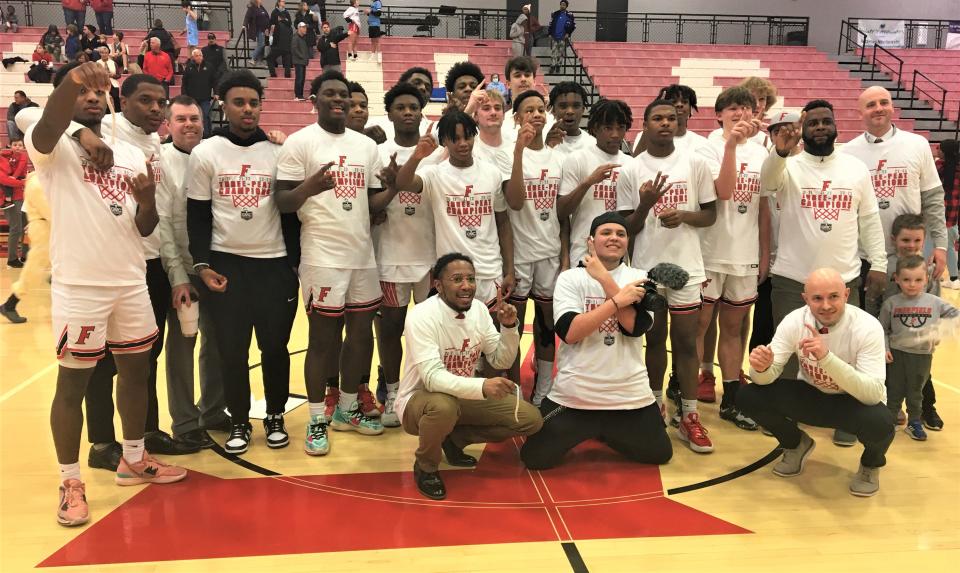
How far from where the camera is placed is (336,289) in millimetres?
4055

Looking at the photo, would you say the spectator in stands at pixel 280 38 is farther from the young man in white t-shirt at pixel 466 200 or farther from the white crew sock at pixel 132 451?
the white crew sock at pixel 132 451

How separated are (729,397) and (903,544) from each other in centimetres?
160

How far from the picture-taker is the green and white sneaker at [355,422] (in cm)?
448

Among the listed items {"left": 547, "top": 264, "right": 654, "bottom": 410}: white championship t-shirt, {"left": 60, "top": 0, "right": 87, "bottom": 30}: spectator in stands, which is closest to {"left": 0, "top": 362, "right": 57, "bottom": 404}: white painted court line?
{"left": 547, "top": 264, "right": 654, "bottom": 410}: white championship t-shirt

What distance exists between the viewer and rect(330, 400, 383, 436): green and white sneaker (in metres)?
4.48

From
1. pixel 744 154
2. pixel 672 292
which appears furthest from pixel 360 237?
pixel 744 154

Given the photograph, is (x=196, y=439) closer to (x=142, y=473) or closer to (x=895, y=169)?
(x=142, y=473)

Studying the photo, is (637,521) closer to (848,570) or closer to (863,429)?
(848,570)

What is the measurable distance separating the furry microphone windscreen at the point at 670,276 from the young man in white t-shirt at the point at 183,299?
2.57m

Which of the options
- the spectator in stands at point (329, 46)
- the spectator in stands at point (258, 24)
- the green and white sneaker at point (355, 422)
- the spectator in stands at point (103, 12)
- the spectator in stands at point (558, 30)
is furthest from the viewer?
the spectator in stands at point (558, 30)

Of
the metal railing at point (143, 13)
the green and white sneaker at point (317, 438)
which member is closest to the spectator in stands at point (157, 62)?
the metal railing at point (143, 13)

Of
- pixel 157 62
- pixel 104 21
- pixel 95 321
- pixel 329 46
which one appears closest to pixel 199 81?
pixel 157 62

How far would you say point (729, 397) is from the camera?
479 cm

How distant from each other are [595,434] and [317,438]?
1.63m
